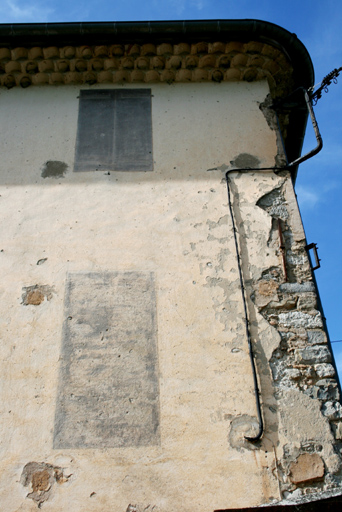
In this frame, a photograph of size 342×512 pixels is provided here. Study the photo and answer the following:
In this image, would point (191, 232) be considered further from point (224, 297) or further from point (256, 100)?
point (256, 100)

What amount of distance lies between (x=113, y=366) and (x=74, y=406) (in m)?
0.40

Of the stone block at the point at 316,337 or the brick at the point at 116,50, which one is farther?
the brick at the point at 116,50

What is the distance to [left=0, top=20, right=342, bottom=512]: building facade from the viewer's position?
3393mm

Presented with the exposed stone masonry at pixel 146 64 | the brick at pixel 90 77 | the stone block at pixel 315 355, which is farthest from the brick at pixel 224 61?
the stone block at pixel 315 355

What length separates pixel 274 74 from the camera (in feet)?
17.8

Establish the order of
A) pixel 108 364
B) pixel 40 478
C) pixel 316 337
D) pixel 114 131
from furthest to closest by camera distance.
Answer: pixel 114 131
pixel 316 337
pixel 108 364
pixel 40 478

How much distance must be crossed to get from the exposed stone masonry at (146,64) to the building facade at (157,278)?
0.06 ft

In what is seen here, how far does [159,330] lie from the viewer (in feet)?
12.8

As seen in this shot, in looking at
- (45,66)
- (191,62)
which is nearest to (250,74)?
(191,62)

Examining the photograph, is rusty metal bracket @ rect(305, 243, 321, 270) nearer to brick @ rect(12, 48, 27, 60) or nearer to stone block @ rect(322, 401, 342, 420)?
stone block @ rect(322, 401, 342, 420)

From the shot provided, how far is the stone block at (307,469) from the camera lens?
336cm

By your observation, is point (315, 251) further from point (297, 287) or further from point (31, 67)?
point (31, 67)

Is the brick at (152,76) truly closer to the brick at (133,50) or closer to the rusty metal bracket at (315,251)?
the brick at (133,50)

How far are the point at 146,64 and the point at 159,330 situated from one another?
3.02 metres
